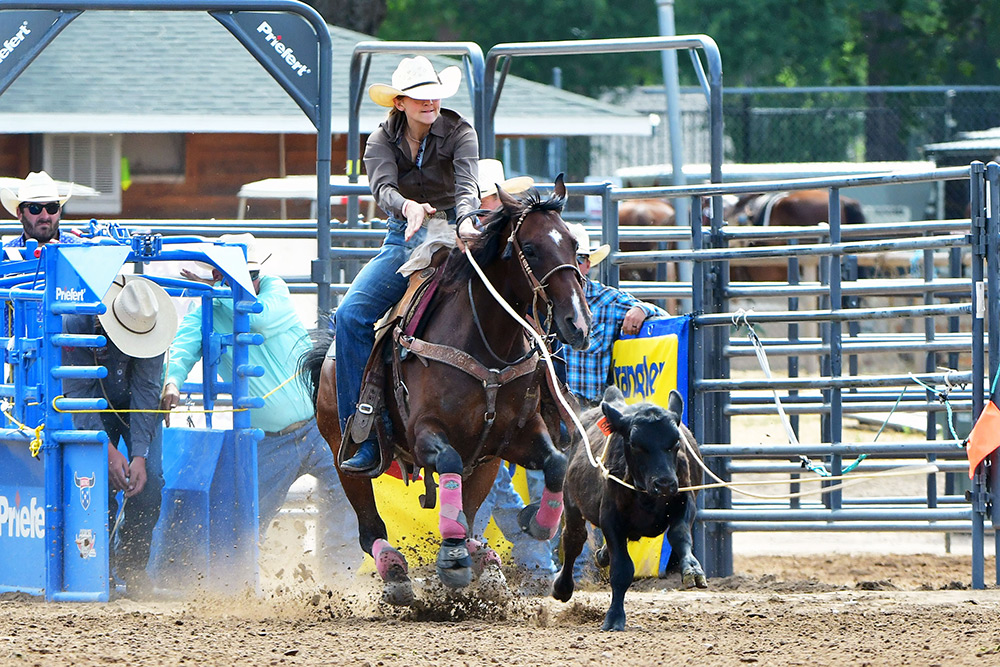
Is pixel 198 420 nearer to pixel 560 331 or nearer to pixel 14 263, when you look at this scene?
pixel 14 263

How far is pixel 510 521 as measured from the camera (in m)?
9.02

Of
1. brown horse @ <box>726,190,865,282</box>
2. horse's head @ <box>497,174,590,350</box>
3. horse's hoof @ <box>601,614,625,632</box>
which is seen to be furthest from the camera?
brown horse @ <box>726,190,865,282</box>

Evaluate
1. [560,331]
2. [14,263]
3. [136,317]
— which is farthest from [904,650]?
[14,263]

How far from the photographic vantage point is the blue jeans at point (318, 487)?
9.04m

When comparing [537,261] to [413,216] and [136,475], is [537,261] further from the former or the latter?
[136,475]

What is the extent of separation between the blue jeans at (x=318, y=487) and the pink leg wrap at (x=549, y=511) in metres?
2.42

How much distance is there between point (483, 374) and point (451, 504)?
0.61m

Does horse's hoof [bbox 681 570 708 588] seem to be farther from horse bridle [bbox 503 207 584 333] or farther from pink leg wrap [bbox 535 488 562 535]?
horse bridle [bbox 503 207 584 333]

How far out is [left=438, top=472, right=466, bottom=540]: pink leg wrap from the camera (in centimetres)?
636

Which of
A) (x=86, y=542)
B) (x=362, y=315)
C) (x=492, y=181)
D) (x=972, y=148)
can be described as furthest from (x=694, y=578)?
(x=972, y=148)

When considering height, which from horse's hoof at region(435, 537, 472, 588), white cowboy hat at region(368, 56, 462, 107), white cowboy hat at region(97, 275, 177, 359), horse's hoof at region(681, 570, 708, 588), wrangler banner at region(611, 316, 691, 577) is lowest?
horse's hoof at region(681, 570, 708, 588)

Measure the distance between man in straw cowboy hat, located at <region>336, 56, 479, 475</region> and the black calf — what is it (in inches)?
42.5

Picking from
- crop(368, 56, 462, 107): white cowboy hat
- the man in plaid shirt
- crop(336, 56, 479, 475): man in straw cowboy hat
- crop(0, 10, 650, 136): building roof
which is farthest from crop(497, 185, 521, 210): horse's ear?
crop(0, 10, 650, 136): building roof

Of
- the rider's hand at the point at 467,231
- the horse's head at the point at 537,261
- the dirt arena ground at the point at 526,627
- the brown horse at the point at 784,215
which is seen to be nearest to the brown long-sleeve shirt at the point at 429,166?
the rider's hand at the point at 467,231
